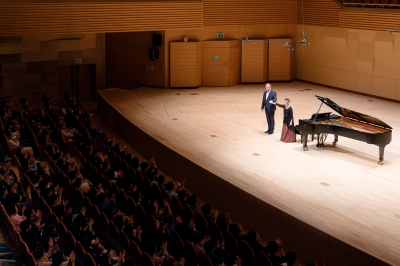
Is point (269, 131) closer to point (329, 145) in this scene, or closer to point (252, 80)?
point (329, 145)

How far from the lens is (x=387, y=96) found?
43.0ft

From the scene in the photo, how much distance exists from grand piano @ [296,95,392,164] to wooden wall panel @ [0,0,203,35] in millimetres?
5174

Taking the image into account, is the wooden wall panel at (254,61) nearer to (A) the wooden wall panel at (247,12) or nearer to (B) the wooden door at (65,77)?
(A) the wooden wall panel at (247,12)

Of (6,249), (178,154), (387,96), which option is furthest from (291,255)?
(387,96)

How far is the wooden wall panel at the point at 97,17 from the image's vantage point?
11539 mm

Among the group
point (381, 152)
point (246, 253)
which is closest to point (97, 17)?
point (381, 152)

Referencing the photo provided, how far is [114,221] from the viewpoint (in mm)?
6477

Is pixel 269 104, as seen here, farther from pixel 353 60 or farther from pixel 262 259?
pixel 262 259

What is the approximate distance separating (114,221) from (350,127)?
3.90 meters

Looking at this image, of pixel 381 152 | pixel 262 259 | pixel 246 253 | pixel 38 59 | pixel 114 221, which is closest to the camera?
pixel 262 259

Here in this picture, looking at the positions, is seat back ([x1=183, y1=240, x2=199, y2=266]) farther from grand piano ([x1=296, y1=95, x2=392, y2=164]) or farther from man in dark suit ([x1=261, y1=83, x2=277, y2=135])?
man in dark suit ([x1=261, y1=83, x2=277, y2=135])

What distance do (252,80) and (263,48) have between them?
0.85m

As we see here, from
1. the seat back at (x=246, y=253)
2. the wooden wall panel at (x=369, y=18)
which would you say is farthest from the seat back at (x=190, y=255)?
the wooden wall panel at (x=369, y=18)

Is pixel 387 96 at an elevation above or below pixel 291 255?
above
